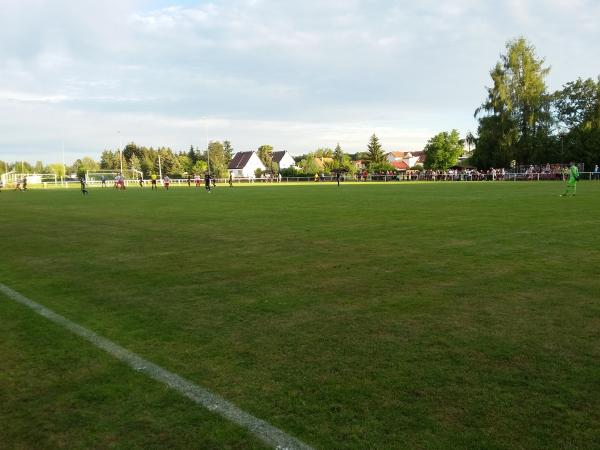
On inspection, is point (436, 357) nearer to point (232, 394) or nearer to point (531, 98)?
point (232, 394)

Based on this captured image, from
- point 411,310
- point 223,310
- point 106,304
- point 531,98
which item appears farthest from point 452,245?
point 531,98

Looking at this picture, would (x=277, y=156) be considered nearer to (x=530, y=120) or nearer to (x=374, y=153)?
(x=374, y=153)

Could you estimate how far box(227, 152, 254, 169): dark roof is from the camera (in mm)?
129925

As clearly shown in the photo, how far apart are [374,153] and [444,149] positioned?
68.6 feet

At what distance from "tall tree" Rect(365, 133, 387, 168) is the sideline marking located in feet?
340

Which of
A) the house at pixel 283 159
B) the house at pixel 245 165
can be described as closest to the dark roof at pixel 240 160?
the house at pixel 245 165

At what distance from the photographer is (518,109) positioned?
2741 inches

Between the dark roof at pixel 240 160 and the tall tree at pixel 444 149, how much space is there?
54786 mm

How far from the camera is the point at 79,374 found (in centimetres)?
394

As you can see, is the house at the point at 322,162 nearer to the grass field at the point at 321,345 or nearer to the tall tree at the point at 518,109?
the tall tree at the point at 518,109

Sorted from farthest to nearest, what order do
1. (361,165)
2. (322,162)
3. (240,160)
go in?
1. (361,165)
2. (322,162)
3. (240,160)

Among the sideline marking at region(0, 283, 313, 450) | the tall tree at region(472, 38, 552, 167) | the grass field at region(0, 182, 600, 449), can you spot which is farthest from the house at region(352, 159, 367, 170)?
the sideline marking at region(0, 283, 313, 450)

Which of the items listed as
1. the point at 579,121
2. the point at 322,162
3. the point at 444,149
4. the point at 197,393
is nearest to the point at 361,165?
the point at 322,162

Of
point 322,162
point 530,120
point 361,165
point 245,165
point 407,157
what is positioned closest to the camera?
point 530,120
